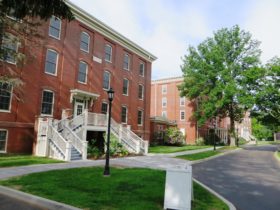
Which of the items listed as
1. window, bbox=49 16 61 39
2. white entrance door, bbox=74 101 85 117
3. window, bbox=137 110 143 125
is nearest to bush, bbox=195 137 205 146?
window, bbox=137 110 143 125

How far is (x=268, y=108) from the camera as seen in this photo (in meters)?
36.2

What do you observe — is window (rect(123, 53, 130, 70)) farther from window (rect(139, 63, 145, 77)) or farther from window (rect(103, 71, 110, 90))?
window (rect(103, 71, 110, 90))

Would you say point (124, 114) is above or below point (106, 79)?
below

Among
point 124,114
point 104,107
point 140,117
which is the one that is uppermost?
point 104,107

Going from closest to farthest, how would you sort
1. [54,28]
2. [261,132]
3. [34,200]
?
[34,200] → [54,28] → [261,132]

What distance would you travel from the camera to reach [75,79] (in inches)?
896

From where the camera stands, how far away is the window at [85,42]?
78.9 feet

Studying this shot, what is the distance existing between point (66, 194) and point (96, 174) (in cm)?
365

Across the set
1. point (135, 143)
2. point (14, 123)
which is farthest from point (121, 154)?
point (14, 123)

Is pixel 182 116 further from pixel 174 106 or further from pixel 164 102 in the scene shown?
pixel 164 102

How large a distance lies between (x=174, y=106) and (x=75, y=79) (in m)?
29.3

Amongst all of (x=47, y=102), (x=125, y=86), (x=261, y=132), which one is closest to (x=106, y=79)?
(x=125, y=86)

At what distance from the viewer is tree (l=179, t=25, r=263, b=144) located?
121 feet

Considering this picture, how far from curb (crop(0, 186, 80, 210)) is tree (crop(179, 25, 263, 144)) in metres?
33.6
